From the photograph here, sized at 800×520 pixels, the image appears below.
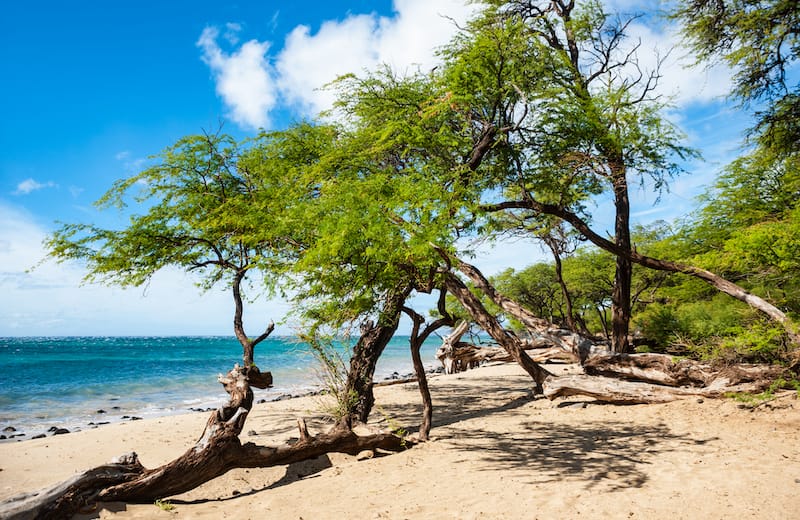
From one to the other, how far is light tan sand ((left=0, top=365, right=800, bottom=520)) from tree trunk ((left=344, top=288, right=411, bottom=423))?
1.42 metres

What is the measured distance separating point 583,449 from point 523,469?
5.11 ft

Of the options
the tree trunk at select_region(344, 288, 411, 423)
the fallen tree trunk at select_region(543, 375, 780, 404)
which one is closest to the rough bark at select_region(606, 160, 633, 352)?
the fallen tree trunk at select_region(543, 375, 780, 404)

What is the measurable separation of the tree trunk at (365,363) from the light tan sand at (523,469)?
1.42 m

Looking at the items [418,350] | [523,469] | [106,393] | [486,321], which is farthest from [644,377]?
[106,393]

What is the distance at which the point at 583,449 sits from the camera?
7152 millimetres

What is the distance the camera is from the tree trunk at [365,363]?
8.84 meters

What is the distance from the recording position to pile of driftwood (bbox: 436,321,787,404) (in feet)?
32.7

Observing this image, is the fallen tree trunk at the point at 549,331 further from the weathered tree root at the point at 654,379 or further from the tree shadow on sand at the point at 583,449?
the tree shadow on sand at the point at 583,449

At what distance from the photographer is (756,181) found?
522 inches

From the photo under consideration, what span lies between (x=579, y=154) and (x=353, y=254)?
6757 mm

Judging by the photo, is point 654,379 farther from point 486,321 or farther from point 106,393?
point 106,393

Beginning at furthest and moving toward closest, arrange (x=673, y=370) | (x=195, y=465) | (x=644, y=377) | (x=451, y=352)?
(x=451, y=352)
(x=644, y=377)
(x=673, y=370)
(x=195, y=465)

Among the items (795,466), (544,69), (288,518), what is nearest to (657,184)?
(544,69)

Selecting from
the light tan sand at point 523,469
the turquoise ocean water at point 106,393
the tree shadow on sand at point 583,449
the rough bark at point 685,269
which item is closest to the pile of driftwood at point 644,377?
the light tan sand at point 523,469
